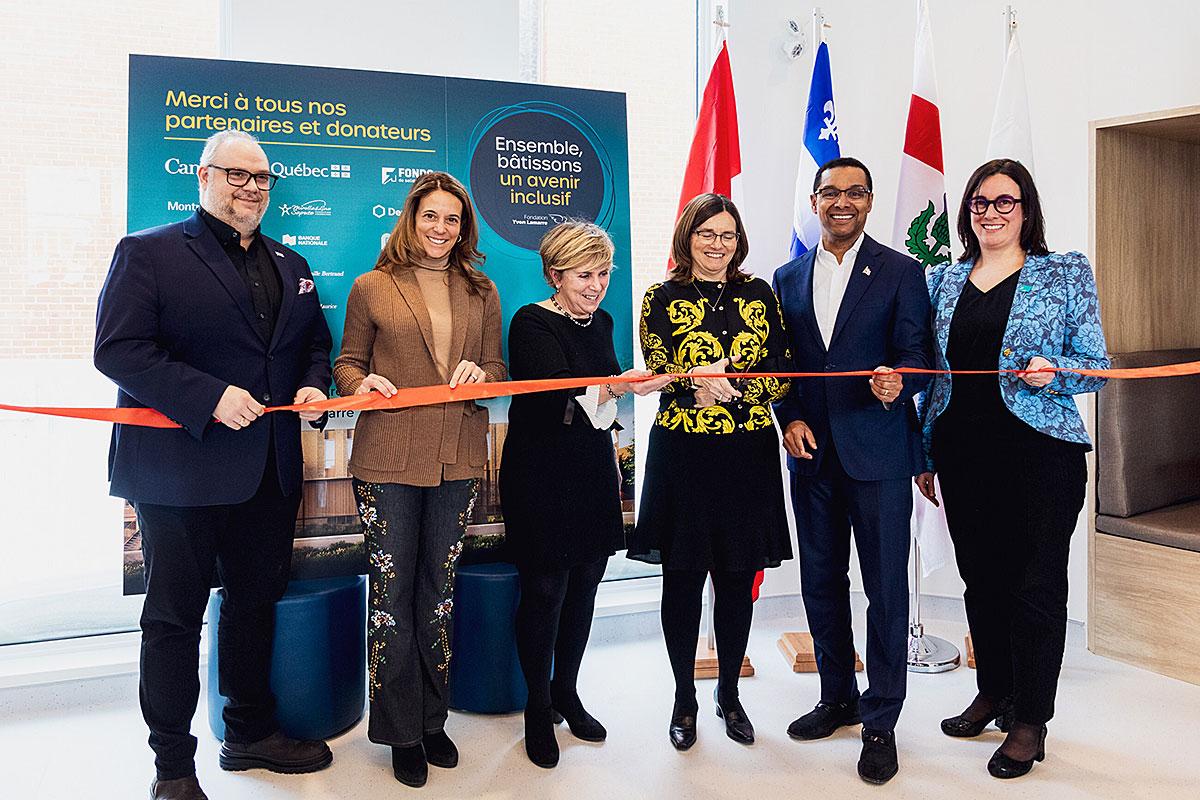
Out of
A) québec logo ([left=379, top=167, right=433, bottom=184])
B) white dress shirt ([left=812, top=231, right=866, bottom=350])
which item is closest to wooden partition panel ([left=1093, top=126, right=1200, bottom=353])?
white dress shirt ([left=812, top=231, right=866, bottom=350])

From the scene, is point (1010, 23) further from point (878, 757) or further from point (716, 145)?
point (878, 757)

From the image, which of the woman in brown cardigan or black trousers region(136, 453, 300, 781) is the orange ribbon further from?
black trousers region(136, 453, 300, 781)

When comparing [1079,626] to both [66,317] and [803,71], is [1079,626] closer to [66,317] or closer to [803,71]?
[803,71]

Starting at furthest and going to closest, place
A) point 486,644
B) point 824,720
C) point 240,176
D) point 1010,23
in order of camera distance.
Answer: point 1010,23 → point 486,644 → point 824,720 → point 240,176

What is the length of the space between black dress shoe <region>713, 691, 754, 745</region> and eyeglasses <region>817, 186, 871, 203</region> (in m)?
1.76

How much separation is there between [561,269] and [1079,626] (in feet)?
10.1

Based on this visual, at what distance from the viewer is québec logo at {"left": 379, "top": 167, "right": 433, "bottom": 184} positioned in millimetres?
3508

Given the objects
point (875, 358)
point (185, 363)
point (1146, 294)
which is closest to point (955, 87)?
point (1146, 294)

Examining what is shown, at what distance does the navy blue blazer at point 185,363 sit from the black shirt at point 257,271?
0.03m

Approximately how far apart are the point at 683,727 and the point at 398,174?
2.33 meters

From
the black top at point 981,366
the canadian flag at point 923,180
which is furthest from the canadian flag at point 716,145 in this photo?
the black top at point 981,366

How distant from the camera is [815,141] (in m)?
3.98

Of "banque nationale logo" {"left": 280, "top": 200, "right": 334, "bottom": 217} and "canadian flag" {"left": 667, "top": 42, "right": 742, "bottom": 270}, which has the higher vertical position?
"canadian flag" {"left": 667, "top": 42, "right": 742, "bottom": 270}

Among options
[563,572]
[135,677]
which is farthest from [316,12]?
[135,677]
